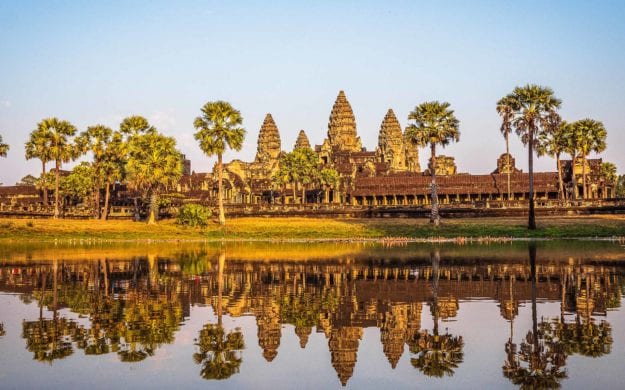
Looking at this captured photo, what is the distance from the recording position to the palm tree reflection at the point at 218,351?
1504cm

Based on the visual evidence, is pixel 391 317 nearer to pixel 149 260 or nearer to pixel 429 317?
pixel 429 317

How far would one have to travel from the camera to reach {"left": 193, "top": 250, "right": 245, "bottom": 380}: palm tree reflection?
15.0 m

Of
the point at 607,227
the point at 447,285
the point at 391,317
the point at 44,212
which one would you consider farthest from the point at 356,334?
the point at 44,212

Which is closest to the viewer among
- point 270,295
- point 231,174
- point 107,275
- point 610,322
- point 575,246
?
point 610,322

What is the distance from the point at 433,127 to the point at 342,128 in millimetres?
97463

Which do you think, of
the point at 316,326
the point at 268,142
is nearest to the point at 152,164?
the point at 316,326

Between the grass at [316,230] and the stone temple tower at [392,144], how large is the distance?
105 meters

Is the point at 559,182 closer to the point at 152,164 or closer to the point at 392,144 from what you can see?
the point at 152,164

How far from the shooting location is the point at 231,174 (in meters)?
149

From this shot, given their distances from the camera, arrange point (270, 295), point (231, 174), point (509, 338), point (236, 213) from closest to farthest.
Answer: point (509, 338) → point (270, 295) → point (236, 213) → point (231, 174)

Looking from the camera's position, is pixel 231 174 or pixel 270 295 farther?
pixel 231 174

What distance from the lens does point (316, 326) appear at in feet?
65.7

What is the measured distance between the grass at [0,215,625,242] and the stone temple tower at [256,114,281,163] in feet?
353

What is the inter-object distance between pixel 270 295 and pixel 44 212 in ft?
246
